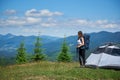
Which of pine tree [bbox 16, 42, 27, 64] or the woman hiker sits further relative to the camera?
pine tree [bbox 16, 42, 27, 64]

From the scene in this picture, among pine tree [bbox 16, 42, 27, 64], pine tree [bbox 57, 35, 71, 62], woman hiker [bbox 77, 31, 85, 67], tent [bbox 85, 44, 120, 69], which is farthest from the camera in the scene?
pine tree [bbox 16, 42, 27, 64]

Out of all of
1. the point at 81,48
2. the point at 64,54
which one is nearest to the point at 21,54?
the point at 64,54

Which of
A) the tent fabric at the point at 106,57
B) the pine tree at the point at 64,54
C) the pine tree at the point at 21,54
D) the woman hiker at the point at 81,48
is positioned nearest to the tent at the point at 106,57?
the tent fabric at the point at 106,57

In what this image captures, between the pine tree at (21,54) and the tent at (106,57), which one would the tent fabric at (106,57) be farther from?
the pine tree at (21,54)

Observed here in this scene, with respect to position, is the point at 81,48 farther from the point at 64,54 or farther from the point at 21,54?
the point at 21,54

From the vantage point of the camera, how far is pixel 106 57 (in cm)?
1909

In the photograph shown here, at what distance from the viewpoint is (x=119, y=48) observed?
1962 centimetres

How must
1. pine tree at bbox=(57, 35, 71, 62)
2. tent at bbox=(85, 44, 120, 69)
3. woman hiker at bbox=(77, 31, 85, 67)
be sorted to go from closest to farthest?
1. tent at bbox=(85, 44, 120, 69)
2. woman hiker at bbox=(77, 31, 85, 67)
3. pine tree at bbox=(57, 35, 71, 62)

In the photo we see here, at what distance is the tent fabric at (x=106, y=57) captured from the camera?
18.5m

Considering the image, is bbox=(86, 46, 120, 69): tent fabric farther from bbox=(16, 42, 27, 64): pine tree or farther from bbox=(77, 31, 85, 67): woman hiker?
bbox=(16, 42, 27, 64): pine tree

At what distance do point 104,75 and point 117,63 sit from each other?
9.77ft

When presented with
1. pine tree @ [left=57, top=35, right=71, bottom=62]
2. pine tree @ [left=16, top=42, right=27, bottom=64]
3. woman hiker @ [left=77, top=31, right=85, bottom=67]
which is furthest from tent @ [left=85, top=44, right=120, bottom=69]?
pine tree @ [left=16, top=42, right=27, bottom=64]

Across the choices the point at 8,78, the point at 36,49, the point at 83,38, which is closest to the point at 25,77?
the point at 8,78

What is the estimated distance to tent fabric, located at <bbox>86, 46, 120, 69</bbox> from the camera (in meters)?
18.5
